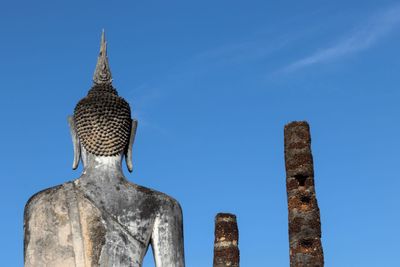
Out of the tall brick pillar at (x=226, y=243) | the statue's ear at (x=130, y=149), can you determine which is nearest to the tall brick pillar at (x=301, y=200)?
the tall brick pillar at (x=226, y=243)

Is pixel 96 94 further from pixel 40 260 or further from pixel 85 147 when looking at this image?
→ pixel 40 260

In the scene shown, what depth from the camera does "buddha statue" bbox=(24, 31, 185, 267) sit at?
3744 mm

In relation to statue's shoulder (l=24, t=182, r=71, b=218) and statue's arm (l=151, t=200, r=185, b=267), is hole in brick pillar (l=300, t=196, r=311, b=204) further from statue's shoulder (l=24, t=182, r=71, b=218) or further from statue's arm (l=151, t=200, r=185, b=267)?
statue's shoulder (l=24, t=182, r=71, b=218)

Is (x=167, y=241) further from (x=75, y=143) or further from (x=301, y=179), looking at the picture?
(x=301, y=179)

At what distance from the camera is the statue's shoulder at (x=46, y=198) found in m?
3.85

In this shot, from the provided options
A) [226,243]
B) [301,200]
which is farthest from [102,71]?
[226,243]

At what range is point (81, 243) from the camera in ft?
12.3

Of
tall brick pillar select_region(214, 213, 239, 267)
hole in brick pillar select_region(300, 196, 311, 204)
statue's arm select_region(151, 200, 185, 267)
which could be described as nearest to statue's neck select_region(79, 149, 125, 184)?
statue's arm select_region(151, 200, 185, 267)

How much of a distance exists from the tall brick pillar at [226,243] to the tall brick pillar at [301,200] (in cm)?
228

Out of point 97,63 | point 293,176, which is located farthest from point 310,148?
point 97,63

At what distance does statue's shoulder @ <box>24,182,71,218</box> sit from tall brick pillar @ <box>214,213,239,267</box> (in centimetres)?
1797

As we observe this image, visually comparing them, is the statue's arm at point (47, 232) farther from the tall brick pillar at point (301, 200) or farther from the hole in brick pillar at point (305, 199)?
the hole in brick pillar at point (305, 199)

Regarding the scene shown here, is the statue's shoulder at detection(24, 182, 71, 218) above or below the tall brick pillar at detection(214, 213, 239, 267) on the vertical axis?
below

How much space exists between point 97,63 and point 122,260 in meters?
1.05
